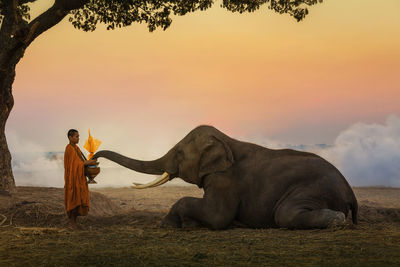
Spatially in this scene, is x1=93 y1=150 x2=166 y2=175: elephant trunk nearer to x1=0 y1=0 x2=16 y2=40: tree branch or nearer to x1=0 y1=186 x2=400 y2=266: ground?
x1=0 y1=186 x2=400 y2=266: ground

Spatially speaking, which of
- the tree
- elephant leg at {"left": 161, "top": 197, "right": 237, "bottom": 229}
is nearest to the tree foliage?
the tree

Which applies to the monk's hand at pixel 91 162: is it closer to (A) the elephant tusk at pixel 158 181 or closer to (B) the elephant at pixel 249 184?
(A) the elephant tusk at pixel 158 181

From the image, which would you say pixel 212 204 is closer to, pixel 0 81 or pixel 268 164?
pixel 268 164

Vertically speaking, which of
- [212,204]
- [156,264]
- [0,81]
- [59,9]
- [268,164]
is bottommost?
[156,264]

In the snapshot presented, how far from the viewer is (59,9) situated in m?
16.5

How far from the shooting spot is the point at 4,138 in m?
17.6

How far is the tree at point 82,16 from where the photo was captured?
1656cm

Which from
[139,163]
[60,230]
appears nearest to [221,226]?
[139,163]

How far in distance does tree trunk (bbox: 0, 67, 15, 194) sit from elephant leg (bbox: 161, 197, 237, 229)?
811 centimetres

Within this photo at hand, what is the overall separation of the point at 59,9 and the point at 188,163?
7688mm

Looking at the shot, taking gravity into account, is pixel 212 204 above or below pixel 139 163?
below

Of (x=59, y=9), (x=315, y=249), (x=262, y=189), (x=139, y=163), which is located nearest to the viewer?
(x=315, y=249)

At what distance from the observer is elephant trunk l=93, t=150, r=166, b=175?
1168cm

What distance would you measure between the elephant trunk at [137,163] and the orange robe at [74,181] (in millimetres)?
560
